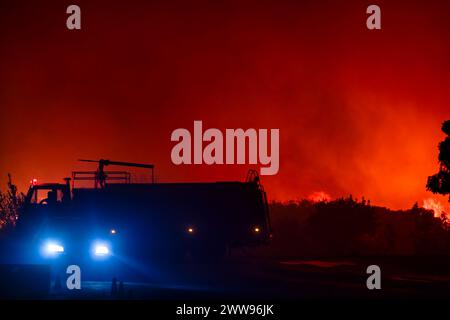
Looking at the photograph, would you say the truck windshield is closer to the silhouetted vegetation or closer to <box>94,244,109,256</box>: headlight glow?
<box>94,244,109,256</box>: headlight glow

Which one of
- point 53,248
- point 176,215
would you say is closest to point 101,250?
point 53,248

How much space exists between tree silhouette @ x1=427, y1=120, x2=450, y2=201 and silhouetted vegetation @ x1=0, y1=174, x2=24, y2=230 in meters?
23.0

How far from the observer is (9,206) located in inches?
1965

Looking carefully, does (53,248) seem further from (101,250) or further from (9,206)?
(9,206)

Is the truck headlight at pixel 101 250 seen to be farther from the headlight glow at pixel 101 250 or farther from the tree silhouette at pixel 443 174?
the tree silhouette at pixel 443 174

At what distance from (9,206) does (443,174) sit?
2618cm

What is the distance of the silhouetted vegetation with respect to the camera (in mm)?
47531

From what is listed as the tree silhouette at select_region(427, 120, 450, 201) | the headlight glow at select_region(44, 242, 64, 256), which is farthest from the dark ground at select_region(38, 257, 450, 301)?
the tree silhouette at select_region(427, 120, 450, 201)

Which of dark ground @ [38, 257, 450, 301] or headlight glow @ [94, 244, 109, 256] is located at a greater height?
headlight glow @ [94, 244, 109, 256]

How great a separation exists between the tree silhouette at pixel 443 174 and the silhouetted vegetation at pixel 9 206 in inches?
906

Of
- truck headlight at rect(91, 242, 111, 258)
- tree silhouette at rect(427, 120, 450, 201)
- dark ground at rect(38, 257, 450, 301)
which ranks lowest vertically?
dark ground at rect(38, 257, 450, 301)

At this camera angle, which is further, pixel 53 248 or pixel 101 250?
pixel 53 248
